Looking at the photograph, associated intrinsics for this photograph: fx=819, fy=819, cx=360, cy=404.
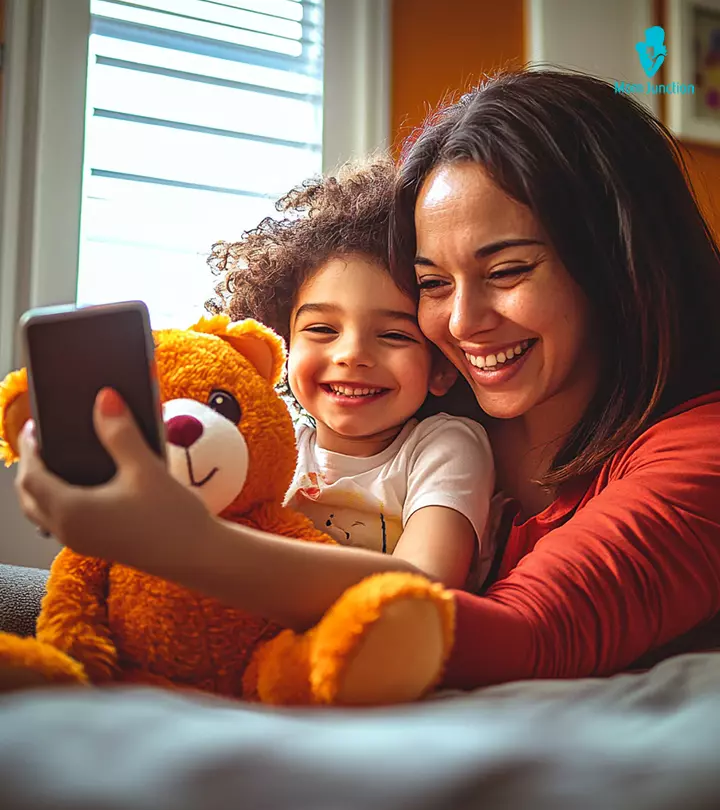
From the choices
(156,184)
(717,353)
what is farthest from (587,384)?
Result: (156,184)

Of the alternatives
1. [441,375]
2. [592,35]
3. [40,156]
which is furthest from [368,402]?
[592,35]

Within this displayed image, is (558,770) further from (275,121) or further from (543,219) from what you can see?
(275,121)

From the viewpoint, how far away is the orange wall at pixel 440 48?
2309 mm

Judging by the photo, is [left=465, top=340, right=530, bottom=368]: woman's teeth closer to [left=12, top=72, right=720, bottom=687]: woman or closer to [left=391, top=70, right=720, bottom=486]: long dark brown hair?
[left=12, top=72, right=720, bottom=687]: woman

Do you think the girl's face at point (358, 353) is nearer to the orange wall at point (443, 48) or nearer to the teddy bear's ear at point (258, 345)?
the teddy bear's ear at point (258, 345)

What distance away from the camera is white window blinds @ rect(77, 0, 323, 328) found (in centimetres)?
200

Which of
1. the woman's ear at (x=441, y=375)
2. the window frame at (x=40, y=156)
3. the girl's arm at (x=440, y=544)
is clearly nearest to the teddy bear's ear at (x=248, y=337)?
the girl's arm at (x=440, y=544)

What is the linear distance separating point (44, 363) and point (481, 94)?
0.81m

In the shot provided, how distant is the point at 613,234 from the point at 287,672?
68 centimetres

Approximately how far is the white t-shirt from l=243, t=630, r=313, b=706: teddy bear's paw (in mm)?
357

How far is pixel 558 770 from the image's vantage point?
1.21 feet

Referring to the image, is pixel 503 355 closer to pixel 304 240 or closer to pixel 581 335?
pixel 581 335

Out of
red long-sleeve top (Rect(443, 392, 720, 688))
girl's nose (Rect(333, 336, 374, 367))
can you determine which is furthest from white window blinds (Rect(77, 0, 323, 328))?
red long-sleeve top (Rect(443, 392, 720, 688))

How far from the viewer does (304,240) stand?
118 centimetres
